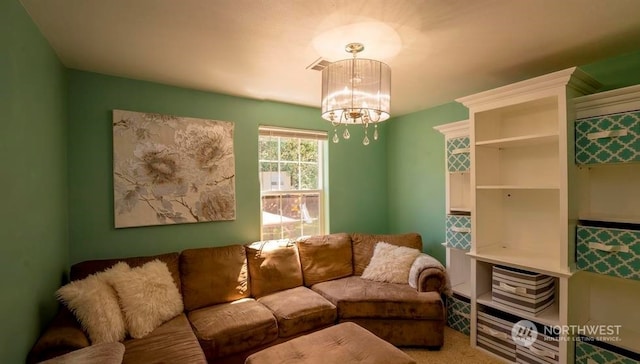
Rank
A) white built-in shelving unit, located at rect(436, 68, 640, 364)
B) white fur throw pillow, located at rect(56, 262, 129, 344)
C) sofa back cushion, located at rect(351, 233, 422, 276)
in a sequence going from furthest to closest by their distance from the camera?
sofa back cushion, located at rect(351, 233, 422, 276) → white built-in shelving unit, located at rect(436, 68, 640, 364) → white fur throw pillow, located at rect(56, 262, 129, 344)

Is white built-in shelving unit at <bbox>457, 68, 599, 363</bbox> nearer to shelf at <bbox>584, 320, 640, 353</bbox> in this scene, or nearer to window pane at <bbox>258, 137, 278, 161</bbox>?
shelf at <bbox>584, 320, 640, 353</bbox>

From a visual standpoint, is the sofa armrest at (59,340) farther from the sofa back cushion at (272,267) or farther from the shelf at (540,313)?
the shelf at (540,313)

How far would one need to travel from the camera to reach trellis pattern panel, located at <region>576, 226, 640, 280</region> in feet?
5.81

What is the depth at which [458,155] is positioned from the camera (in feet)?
9.25

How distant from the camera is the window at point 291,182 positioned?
3.23 metres

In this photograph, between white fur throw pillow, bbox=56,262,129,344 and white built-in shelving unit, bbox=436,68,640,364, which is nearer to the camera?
white fur throw pillow, bbox=56,262,129,344

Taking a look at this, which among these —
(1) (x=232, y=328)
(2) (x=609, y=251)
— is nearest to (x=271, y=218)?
(1) (x=232, y=328)

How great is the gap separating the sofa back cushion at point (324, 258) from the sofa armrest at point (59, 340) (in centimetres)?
185

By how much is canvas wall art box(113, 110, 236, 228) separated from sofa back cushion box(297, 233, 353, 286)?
90cm

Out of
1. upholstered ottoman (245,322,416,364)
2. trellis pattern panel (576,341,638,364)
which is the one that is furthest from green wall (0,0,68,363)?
trellis pattern panel (576,341,638,364)

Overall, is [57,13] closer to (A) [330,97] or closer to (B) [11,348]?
(A) [330,97]

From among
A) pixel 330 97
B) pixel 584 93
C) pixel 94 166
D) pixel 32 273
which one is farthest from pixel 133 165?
pixel 584 93

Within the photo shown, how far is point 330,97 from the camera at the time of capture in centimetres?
175

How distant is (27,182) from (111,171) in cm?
92
